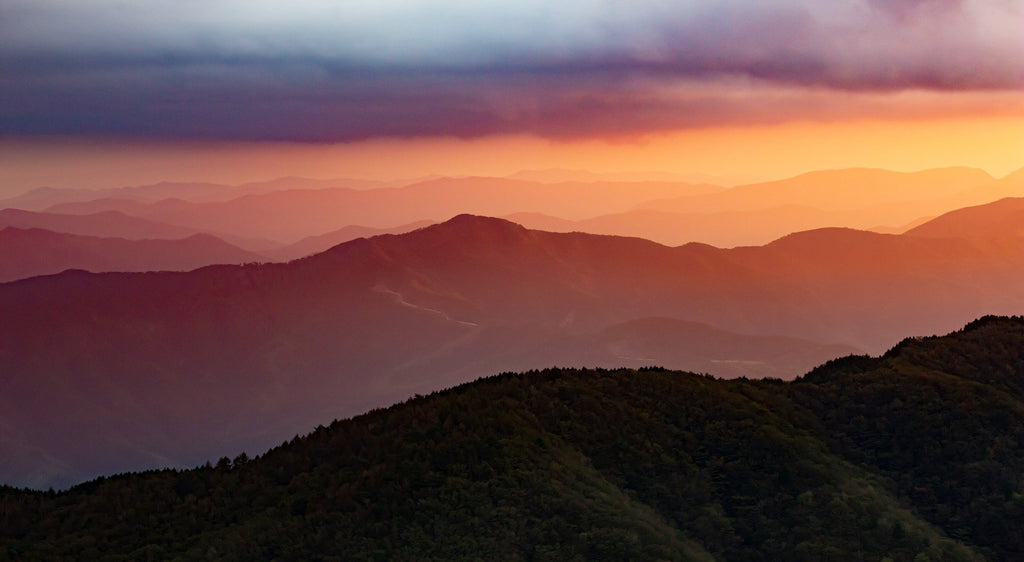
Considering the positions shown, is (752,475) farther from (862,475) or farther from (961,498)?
(961,498)

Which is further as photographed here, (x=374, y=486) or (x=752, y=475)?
(x=752, y=475)

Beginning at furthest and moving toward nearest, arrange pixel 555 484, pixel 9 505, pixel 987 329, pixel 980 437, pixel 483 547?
pixel 987 329 < pixel 980 437 < pixel 9 505 < pixel 555 484 < pixel 483 547

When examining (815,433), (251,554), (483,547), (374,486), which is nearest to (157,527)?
(251,554)

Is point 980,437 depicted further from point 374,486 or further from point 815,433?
point 374,486

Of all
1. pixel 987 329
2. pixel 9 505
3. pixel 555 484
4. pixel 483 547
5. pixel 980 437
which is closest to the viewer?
pixel 483 547

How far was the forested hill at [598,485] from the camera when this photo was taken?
59000 mm

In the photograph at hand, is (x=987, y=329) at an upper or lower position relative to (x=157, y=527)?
upper

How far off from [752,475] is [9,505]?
44.3m

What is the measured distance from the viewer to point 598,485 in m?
64.1

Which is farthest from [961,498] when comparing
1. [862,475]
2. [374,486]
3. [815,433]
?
[374,486]

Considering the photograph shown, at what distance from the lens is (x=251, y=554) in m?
58.0

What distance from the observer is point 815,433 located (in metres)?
75.1

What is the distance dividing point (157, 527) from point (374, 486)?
40.9 ft

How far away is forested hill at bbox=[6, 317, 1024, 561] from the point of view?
5900 centimetres
